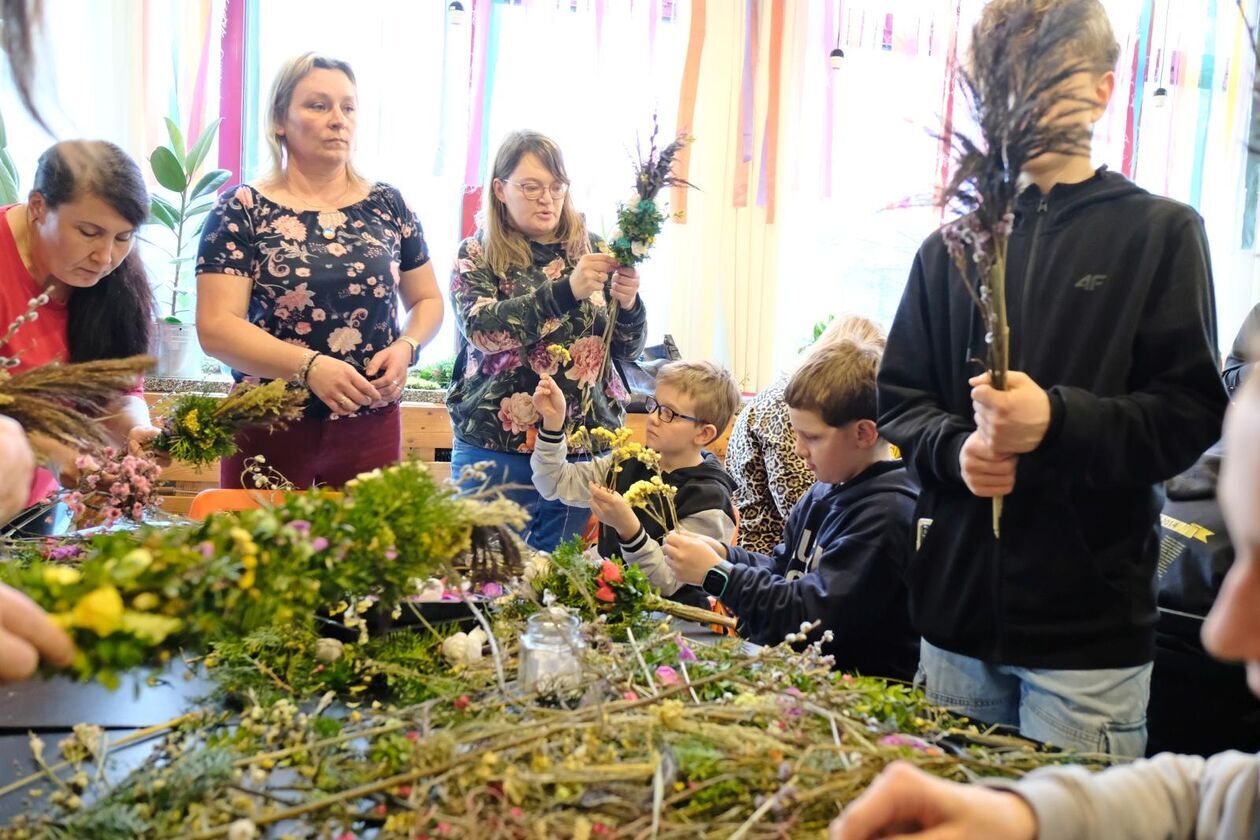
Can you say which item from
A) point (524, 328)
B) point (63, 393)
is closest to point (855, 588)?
point (524, 328)

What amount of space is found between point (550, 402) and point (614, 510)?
0.48 m

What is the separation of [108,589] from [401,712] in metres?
0.40

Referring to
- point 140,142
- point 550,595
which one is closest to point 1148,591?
point 550,595

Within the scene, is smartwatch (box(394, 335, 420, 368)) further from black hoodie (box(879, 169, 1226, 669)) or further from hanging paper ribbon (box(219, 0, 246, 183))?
hanging paper ribbon (box(219, 0, 246, 183))

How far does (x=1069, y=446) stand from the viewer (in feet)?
4.96

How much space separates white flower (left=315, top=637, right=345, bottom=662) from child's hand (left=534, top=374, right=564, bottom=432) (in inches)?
45.6

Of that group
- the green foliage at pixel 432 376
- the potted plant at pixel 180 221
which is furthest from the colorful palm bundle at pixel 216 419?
the green foliage at pixel 432 376

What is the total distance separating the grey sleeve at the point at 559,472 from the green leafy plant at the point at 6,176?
277 cm

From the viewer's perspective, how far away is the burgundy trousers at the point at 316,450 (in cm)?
265

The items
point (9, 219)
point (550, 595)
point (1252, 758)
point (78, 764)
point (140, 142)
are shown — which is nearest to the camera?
point (1252, 758)

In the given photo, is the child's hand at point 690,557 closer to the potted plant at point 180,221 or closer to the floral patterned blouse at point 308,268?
the floral patterned blouse at point 308,268

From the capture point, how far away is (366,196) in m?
2.81

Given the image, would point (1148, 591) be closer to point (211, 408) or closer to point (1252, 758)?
point (1252, 758)

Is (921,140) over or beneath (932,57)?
beneath
